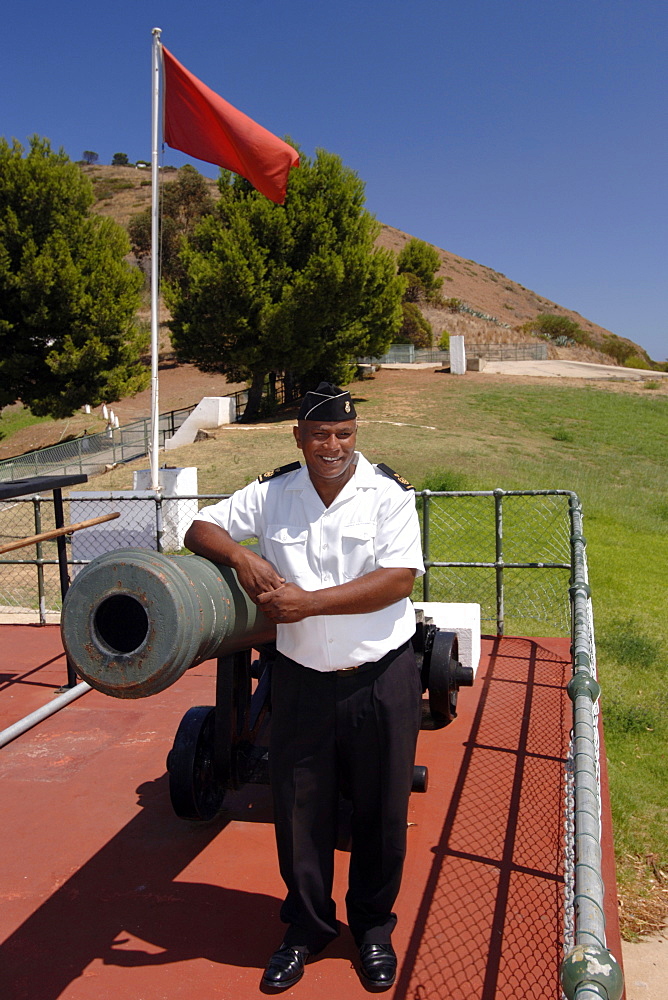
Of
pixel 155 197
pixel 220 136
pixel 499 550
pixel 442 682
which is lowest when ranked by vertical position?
pixel 442 682

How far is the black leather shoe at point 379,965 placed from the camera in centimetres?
263

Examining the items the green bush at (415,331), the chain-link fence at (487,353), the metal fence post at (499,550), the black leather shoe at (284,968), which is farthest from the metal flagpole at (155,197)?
the green bush at (415,331)

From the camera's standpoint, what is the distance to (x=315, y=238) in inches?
1070

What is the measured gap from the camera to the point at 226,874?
11.1 ft

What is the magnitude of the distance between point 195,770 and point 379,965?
127 centimetres

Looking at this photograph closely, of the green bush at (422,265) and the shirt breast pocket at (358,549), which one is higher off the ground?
the green bush at (422,265)

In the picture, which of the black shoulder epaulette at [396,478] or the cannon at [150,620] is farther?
the black shoulder epaulette at [396,478]

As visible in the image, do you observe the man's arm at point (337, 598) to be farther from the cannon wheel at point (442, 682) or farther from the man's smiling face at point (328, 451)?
the cannon wheel at point (442, 682)

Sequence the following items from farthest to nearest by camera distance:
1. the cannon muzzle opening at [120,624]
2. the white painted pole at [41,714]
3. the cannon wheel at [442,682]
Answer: the white painted pole at [41,714]
the cannon wheel at [442,682]
the cannon muzzle opening at [120,624]

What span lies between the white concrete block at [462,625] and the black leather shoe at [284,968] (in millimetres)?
2971

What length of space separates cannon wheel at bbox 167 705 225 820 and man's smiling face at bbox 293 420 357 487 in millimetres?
1624

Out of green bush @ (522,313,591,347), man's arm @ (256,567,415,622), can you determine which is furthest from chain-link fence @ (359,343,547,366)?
man's arm @ (256,567,415,622)

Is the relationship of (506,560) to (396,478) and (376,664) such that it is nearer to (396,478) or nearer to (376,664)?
(396,478)

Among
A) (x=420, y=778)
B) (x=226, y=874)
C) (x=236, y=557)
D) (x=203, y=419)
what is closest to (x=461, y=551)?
(x=420, y=778)
